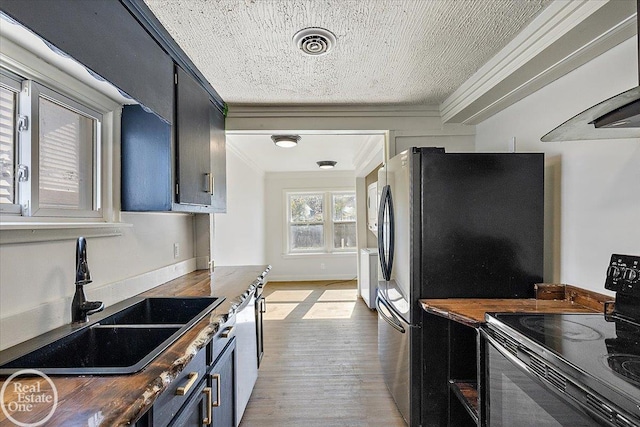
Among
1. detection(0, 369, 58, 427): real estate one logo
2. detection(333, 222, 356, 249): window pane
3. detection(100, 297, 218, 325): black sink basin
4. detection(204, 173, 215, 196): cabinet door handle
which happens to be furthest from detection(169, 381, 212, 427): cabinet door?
detection(333, 222, 356, 249): window pane

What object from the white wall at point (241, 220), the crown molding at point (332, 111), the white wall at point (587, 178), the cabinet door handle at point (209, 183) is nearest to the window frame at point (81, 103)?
the cabinet door handle at point (209, 183)

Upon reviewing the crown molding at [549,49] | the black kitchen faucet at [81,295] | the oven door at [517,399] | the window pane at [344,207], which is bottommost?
the oven door at [517,399]

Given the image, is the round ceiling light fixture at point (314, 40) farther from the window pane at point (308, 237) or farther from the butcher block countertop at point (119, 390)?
the window pane at point (308, 237)

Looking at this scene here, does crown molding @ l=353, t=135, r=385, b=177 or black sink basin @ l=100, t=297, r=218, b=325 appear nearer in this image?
black sink basin @ l=100, t=297, r=218, b=325

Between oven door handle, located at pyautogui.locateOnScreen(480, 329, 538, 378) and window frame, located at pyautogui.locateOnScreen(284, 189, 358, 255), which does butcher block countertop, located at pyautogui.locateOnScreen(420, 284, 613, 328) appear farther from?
window frame, located at pyautogui.locateOnScreen(284, 189, 358, 255)

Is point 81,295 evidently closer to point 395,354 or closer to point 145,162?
point 145,162

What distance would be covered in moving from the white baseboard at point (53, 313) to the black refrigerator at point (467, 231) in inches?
63.0

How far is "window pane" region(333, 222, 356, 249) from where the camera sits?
24.2 feet

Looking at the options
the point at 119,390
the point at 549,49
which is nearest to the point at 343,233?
the point at 549,49

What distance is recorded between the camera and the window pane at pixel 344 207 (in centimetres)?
731

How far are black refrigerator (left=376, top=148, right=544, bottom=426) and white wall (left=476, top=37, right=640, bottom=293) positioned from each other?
126 mm

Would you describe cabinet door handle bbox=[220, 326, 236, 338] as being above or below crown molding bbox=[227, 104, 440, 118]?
below

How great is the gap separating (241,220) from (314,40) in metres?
3.63

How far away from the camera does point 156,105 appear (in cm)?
155
